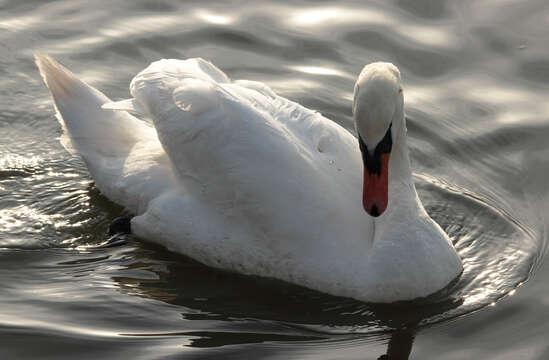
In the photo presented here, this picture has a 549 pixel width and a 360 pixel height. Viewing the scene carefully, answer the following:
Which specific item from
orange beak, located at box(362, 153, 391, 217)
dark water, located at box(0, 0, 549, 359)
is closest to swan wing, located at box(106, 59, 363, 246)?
orange beak, located at box(362, 153, 391, 217)

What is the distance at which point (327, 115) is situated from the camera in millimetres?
11781

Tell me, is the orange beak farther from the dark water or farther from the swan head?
the dark water

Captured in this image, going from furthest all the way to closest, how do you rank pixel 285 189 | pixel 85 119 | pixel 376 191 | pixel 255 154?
pixel 85 119 < pixel 255 154 < pixel 285 189 < pixel 376 191

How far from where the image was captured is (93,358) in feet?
25.3

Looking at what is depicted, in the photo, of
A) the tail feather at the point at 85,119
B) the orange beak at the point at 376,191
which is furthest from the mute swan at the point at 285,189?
the tail feather at the point at 85,119

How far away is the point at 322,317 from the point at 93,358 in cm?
182

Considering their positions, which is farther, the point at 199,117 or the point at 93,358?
the point at 199,117

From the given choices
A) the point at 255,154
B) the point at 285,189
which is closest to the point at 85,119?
the point at 255,154

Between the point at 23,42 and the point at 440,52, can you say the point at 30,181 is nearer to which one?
the point at 23,42

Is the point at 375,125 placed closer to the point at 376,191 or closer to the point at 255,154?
the point at 376,191

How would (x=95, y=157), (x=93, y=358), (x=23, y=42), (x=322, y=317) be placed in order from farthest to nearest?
(x=23, y=42) → (x=95, y=157) → (x=322, y=317) → (x=93, y=358)

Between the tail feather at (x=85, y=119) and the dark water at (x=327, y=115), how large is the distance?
20.9 inches

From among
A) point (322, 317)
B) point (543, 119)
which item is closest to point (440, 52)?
point (543, 119)

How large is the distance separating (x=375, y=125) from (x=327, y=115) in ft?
12.8
